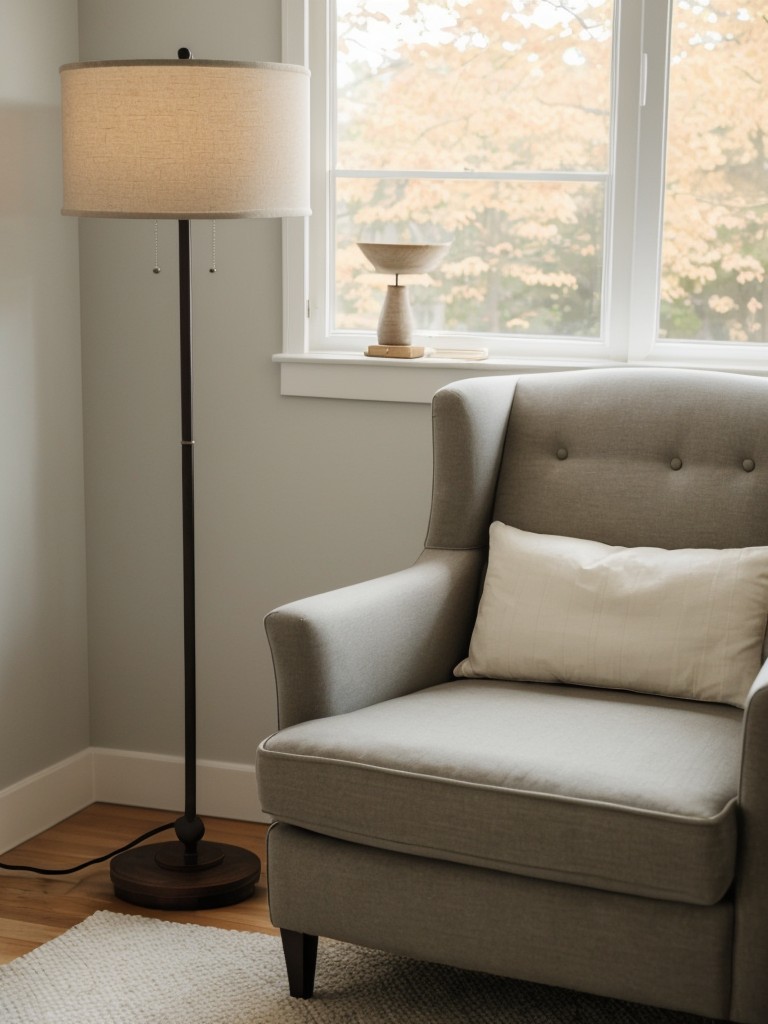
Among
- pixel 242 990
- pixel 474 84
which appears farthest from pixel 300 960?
pixel 474 84

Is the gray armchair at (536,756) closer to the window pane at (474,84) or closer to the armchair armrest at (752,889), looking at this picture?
the armchair armrest at (752,889)

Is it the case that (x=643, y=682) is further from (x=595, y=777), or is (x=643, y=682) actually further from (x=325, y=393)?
(x=325, y=393)

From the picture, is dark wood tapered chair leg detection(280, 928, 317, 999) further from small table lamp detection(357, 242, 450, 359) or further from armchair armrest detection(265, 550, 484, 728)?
small table lamp detection(357, 242, 450, 359)

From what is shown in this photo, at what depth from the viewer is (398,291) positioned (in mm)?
2799

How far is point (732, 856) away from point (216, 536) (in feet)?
5.13

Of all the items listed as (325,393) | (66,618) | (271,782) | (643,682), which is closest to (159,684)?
(66,618)

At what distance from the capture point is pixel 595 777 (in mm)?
1851

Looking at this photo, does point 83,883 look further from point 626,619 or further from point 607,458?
point 607,458

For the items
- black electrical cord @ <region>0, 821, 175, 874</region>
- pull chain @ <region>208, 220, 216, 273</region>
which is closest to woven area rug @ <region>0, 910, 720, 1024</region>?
black electrical cord @ <region>0, 821, 175, 874</region>

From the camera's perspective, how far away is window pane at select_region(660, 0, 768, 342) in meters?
2.63

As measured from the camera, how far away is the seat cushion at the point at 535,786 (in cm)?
178

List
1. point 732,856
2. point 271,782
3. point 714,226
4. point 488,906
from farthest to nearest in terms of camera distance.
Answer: point 714,226, point 271,782, point 488,906, point 732,856

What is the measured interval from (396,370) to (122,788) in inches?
47.3

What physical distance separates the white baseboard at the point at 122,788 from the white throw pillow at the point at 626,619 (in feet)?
2.90
